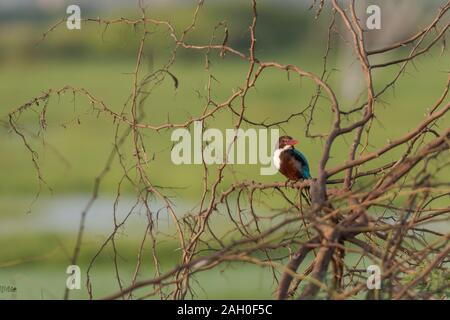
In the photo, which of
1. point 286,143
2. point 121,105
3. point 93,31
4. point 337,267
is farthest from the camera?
point 93,31

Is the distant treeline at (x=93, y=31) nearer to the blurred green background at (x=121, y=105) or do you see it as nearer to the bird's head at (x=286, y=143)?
the blurred green background at (x=121, y=105)

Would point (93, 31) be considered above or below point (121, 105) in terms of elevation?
above

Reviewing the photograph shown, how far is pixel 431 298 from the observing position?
8.11 ft

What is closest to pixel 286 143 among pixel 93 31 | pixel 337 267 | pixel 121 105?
pixel 337 267

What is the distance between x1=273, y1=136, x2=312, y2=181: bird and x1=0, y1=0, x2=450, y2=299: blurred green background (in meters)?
0.44

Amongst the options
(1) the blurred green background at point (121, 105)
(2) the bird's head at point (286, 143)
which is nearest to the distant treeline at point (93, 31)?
(1) the blurred green background at point (121, 105)

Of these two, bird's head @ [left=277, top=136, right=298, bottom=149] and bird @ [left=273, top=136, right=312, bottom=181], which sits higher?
bird's head @ [left=277, top=136, right=298, bottom=149]

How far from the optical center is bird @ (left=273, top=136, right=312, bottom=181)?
4793mm

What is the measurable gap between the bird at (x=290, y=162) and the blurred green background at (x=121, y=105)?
441 mm

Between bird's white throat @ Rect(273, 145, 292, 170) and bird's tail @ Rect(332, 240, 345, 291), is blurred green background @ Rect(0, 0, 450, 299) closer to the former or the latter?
bird's tail @ Rect(332, 240, 345, 291)

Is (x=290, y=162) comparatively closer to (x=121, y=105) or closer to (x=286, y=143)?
(x=286, y=143)

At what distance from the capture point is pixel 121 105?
26.6 m

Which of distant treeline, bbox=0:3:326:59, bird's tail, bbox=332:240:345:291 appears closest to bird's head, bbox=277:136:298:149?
bird's tail, bbox=332:240:345:291

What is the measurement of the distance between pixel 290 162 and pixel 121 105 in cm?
2191
